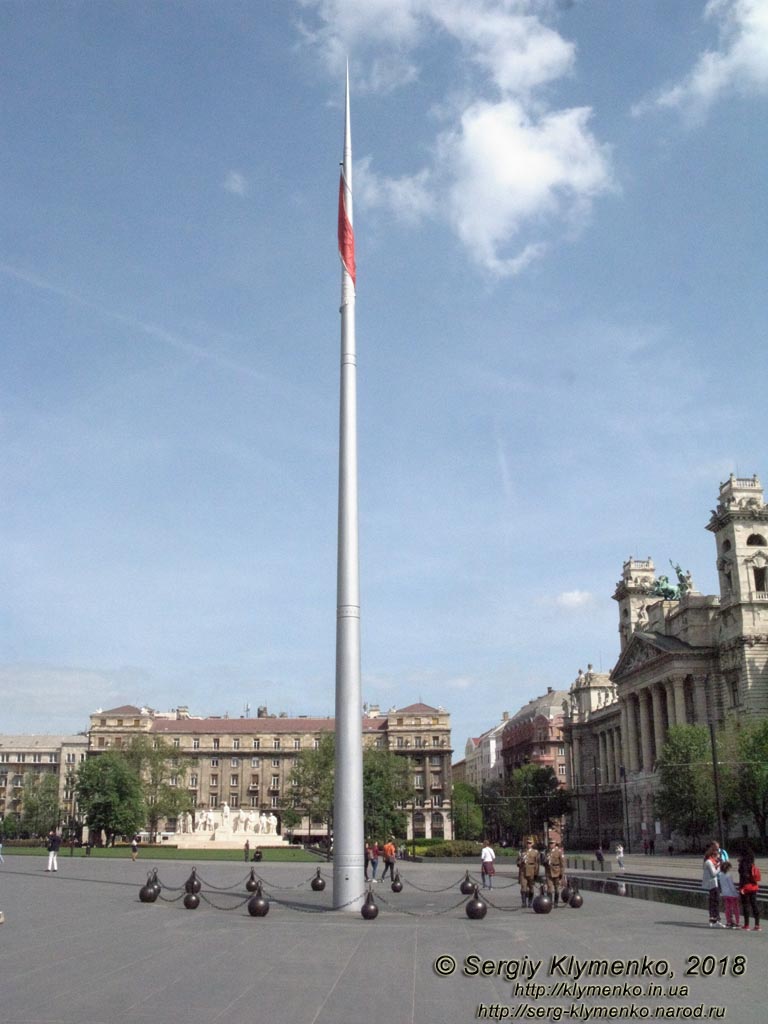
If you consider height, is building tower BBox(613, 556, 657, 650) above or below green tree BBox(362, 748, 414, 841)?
above

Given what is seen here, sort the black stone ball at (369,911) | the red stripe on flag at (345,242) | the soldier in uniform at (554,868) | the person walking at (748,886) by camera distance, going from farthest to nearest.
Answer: the red stripe on flag at (345,242) < the soldier in uniform at (554,868) < the black stone ball at (369,911) < the person walking at (748,886)

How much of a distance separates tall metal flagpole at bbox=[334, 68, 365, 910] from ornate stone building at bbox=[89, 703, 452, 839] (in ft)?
378

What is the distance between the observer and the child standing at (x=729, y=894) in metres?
21.7

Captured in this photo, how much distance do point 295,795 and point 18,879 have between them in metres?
62.1

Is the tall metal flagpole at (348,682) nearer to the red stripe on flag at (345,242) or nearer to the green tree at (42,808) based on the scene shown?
the red stripe on flag at (345,242)

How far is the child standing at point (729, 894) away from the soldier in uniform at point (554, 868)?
16.3 ft

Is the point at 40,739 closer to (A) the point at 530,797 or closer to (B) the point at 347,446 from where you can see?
(A) the point at 530,797

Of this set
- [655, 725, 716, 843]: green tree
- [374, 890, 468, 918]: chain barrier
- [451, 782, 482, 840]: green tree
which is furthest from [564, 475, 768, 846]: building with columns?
[374, 890, 468, 918]: chain barrier

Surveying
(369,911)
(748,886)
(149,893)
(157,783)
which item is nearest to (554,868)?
(748,886)

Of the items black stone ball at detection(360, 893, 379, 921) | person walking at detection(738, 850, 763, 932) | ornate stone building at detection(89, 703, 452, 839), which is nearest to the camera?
person walking at detection(738, 850, 763, 932)

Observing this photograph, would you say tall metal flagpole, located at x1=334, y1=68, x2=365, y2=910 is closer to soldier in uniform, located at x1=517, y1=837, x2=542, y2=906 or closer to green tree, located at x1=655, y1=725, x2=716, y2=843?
soldier in uniform, located at x1=517, y1=837, x2=542, y2=906

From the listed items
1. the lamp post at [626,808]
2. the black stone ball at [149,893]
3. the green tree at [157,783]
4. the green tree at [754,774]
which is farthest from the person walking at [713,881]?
the green tree at [157,783]

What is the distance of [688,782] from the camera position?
243 feet

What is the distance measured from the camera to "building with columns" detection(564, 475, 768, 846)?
8675cm
